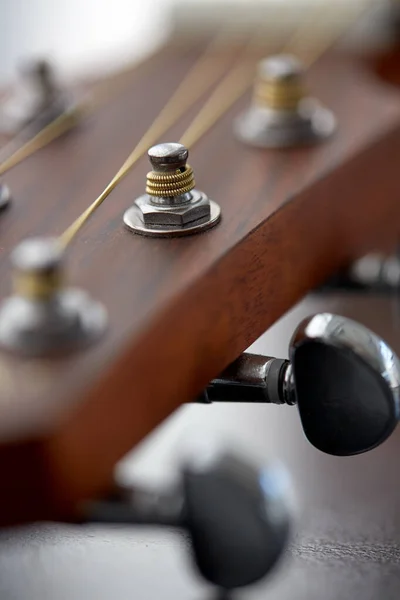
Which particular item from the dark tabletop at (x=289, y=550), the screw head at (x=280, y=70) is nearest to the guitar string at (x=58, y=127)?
the screw head at (x=280, y=70)

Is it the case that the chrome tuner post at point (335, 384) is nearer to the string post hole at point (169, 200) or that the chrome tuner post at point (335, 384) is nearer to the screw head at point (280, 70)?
the string post hole at point (169, 200)

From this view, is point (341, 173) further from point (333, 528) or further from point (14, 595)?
point (14, 595)

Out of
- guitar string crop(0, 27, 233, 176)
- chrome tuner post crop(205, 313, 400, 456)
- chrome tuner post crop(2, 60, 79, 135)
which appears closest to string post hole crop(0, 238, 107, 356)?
chrome tuner post crop(205, 313, 400, 456)

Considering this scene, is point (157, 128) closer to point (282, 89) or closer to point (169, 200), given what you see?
point (282, 89)

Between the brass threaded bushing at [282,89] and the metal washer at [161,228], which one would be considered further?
the brass threaded bushing at [282,89]

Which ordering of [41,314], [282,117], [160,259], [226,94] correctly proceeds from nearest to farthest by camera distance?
[41,314], [160,259], [282,117], [226,94]

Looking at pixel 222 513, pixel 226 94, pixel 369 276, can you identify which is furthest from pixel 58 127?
pixel 222 513

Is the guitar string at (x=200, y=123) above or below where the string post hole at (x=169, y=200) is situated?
below
